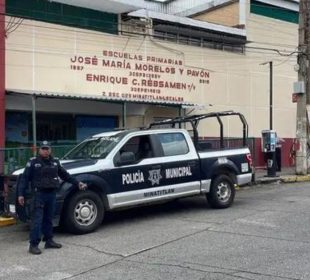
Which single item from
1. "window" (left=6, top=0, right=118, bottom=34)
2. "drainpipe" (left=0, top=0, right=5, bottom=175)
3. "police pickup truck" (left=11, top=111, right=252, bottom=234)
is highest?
"window" (left=6, top=0, right=118, bottom=34)

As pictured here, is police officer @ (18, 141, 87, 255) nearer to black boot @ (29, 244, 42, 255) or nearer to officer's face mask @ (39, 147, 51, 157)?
officer's face mask @ (39, 147, 51, 157)

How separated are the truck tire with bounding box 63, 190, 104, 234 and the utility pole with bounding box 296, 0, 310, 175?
11309 mm

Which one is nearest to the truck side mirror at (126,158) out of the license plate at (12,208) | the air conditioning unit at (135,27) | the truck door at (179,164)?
the truck door at (179,164)

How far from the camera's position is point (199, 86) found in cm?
2089

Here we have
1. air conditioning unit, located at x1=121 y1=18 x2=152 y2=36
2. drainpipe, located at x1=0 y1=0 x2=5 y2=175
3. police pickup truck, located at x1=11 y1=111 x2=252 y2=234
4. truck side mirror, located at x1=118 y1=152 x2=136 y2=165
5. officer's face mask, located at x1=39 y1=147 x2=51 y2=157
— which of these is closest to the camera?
officer's face mask, located at x1=39 y1=147 x2=51 y2=157

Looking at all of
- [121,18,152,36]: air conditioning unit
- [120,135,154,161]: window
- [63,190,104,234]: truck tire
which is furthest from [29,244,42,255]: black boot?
[121,18,152,36]: air conditioning unit

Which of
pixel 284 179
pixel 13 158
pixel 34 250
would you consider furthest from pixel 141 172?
pixel 284 179

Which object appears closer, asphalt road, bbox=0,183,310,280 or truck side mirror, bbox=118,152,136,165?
asphalt road, bbox=0,183,310,280

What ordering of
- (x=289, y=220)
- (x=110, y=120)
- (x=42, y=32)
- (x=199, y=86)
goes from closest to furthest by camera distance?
1. (x=289, y=220)
2. (x=42, y=32)
3. (x=110, y=120)
4. (x=199, y=86)

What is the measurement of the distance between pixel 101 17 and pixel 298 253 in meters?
12.6

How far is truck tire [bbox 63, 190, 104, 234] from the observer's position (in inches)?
367

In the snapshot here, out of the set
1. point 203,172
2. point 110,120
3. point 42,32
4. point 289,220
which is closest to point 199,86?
point 110,120

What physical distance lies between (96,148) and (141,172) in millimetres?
1013

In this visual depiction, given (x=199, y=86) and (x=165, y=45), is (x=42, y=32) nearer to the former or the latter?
(x=165, y=45)
